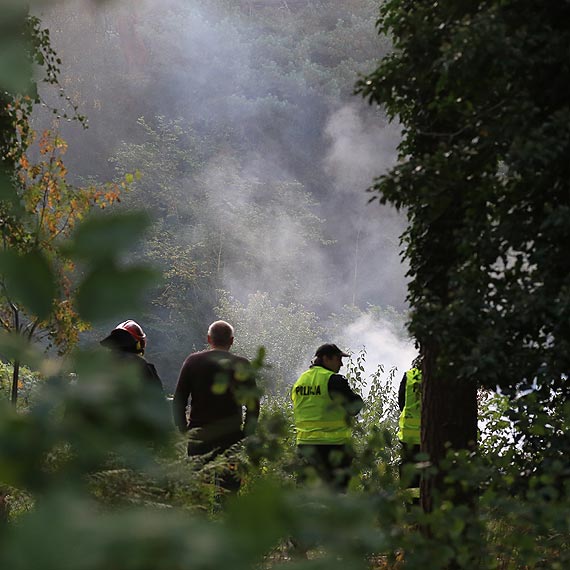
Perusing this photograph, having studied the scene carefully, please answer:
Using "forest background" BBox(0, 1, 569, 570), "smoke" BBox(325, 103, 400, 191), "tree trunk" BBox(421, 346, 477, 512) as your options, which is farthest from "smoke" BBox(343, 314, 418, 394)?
"tree trunk" BBox(421, 346, 477, 512)

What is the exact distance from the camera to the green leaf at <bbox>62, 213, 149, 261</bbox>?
63cm

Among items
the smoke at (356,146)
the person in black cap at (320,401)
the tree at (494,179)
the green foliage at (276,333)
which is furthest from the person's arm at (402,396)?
the smoke at (356,146)

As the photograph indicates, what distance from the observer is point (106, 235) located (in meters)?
0.63

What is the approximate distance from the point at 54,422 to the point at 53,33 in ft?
144

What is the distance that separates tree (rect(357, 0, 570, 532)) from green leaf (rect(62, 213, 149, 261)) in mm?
4173

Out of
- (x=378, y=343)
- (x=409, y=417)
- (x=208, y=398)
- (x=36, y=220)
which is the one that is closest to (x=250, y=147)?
(x=378, y=343)

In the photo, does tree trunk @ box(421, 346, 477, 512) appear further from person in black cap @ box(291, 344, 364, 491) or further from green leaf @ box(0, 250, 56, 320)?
green leaf @ box(0, 250, 56, 320)

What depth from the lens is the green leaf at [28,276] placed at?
2.06ft

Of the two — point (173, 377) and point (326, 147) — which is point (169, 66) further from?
point (173, 377)

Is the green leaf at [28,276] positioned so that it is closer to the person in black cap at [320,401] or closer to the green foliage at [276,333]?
the person in black cap at [320,401]

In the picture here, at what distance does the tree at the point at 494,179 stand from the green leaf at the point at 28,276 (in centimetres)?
419

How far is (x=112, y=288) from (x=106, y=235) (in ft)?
0.11

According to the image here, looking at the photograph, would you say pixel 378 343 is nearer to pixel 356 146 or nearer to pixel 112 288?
pixel 356 146

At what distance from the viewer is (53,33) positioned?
1679 inches
